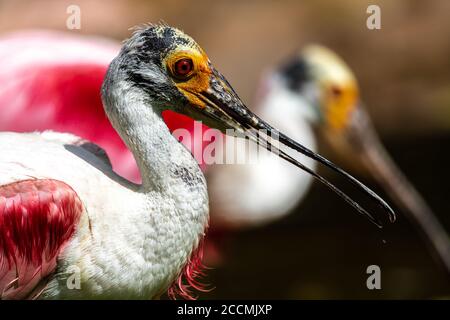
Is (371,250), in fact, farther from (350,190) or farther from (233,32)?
(233,32)

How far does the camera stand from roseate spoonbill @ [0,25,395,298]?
2793mm

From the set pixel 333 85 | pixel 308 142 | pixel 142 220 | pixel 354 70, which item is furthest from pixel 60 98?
pixel 354 70

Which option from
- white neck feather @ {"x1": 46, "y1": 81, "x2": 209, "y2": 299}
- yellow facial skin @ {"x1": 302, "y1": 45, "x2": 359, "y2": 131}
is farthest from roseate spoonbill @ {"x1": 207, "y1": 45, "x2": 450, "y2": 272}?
white neck feather @ {"x1": 46, "y1": 81, "x2": 209, "y2": 299}

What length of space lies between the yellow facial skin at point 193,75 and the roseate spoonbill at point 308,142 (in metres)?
2.24

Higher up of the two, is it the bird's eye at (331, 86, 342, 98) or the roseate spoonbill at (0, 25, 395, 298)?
the bird's eye at (331, 86, 342, 98)

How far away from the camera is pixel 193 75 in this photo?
2.97 meters

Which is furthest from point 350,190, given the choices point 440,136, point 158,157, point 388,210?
point 158,157

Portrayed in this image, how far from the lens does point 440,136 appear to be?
6.41 meters

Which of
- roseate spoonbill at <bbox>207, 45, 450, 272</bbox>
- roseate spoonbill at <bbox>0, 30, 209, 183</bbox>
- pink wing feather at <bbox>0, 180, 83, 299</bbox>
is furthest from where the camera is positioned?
roseate spoonbill at <bbox>207, 45, 450, 272</bbox>

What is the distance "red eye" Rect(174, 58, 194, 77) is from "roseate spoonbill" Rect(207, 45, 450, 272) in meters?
2.28

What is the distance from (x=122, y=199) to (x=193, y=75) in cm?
41

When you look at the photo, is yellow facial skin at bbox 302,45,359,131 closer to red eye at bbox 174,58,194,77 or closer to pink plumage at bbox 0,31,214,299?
pink plumage at bbox 0,31,214,299

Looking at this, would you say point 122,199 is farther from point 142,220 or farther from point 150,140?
point 150,140

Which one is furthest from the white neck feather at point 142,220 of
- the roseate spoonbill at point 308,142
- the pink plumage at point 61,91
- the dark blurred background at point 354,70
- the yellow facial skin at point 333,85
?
the dark blurred background at point 354,70
